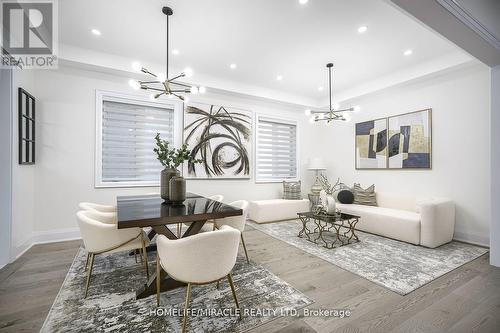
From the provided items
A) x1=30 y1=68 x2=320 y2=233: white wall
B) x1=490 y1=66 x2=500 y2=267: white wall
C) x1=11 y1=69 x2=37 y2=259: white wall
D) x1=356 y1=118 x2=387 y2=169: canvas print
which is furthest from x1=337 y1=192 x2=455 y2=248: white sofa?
x1=11 y1=69 x2=37 y2=259: white wall

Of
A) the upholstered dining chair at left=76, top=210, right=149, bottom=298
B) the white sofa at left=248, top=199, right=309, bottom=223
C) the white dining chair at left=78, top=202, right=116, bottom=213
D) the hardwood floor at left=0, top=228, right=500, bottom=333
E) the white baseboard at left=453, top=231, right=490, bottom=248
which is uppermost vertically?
the white dining chair at left=78, top=202, right=116, bottom=213

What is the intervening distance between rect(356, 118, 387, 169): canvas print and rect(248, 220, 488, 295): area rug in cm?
178

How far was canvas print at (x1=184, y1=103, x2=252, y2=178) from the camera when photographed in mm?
4648

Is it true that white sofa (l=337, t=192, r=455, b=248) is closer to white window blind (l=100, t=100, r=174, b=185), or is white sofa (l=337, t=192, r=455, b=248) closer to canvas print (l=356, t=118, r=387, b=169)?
canvas print (l=356, t=118, r=387, b=169)

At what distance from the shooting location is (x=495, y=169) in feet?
9.05

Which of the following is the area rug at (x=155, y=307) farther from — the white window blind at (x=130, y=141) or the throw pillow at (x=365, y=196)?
the throw pillow at (x=365, y=196)

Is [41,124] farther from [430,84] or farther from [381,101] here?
[430,84]

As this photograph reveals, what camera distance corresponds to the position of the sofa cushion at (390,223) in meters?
→ 3.46

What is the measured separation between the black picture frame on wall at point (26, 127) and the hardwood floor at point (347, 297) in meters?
1.36

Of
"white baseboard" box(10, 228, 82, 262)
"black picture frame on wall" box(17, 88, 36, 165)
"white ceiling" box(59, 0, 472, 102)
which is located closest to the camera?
"white ceiling" box(59, 0, 472, 102)

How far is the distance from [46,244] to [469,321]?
5.15 metres

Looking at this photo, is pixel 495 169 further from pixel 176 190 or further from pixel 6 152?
pixel 6 152

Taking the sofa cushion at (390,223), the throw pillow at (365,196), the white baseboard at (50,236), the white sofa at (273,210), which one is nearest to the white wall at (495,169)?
the sofa cushion at (390,223)

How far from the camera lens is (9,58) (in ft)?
9.27
